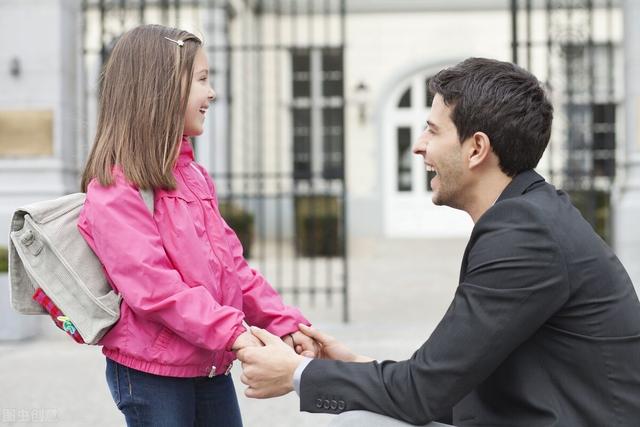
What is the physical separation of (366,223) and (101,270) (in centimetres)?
1456

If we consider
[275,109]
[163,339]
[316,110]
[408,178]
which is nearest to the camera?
[163,339]

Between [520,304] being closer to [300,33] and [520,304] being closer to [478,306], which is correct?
[478,306]

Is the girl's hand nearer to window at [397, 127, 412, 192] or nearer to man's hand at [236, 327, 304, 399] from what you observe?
man's hand at [236, 327, 304, 399]

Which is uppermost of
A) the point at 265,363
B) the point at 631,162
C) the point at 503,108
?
the point at 503,108

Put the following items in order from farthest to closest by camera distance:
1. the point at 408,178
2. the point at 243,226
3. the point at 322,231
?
1. the point at 408,178
2. the point at 322,231
3. the point at 243,226

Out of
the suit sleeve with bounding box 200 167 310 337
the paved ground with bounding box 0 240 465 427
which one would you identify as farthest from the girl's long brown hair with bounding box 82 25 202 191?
the paved ground with bounding box 0 240 465 427

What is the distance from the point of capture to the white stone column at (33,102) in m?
6.99

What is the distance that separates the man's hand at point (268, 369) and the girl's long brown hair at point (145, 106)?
0.50 m

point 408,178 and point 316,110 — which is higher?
point 316,110

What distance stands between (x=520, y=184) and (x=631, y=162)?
18.5ft

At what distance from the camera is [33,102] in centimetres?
706

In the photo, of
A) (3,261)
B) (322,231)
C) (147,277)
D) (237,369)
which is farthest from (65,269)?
(322,231)


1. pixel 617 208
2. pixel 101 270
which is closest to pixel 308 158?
pixel 617 208

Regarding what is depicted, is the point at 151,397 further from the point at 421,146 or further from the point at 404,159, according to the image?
the point at 404,159
